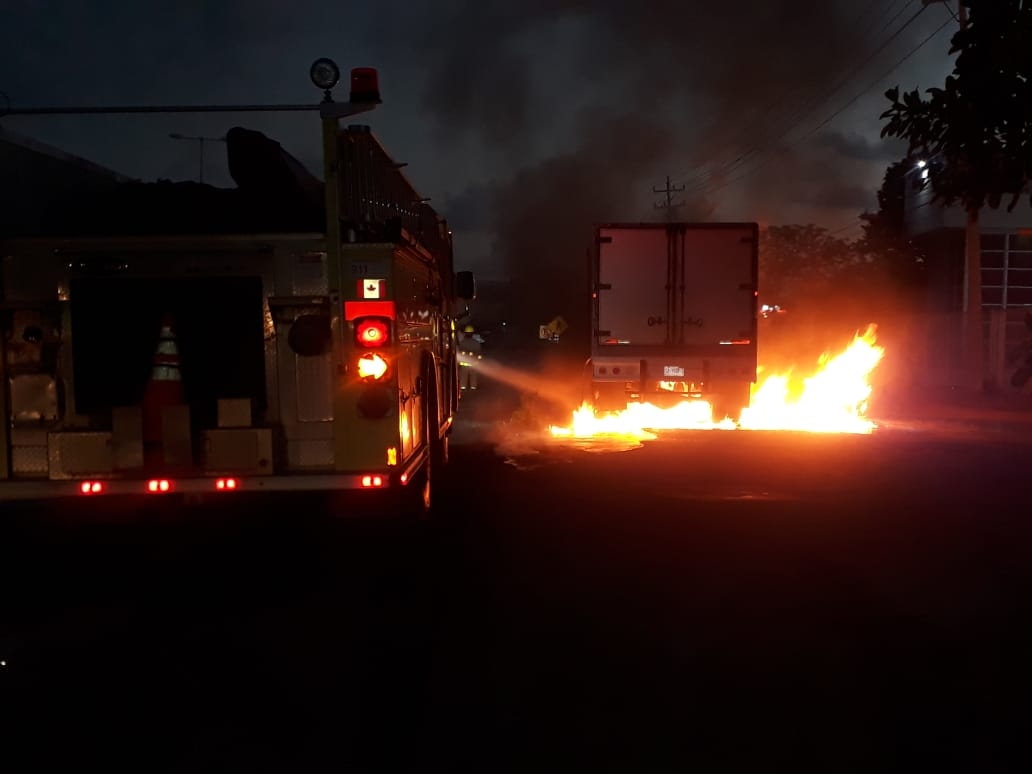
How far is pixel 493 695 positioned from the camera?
15.5ft

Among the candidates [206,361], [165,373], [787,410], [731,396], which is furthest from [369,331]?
[787,410]

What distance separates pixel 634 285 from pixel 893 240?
3625cm

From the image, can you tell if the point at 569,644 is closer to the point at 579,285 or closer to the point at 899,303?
the point at 899,303

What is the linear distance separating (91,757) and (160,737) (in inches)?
11.1

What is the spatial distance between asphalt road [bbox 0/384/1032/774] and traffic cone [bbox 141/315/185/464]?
1.76 ft

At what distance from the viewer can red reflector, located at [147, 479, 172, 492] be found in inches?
242

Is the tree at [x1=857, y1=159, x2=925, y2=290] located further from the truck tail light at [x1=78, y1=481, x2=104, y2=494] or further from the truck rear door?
the truck tail light at [x1=78, y1=481, x2=104, y2=494]

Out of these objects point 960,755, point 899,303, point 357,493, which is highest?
point 899,303

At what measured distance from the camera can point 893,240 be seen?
48750 millimetres

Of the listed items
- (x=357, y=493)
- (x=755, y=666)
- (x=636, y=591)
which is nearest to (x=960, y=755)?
(x=755, y=666)

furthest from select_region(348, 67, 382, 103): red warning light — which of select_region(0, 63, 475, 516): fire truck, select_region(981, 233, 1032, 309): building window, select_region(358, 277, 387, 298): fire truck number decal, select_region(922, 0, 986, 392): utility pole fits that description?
select_region(981, 233, 1032, 309): building window

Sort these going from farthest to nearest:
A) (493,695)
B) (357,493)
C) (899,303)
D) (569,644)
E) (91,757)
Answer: (899,303) < (357,493) < (569,644) < (493,695) < (91,757)

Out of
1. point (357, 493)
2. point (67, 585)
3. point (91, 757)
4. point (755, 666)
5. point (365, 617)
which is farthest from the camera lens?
point (67, 585)

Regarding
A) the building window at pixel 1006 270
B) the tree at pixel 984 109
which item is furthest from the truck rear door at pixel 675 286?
the building window at pixel 1006 270
